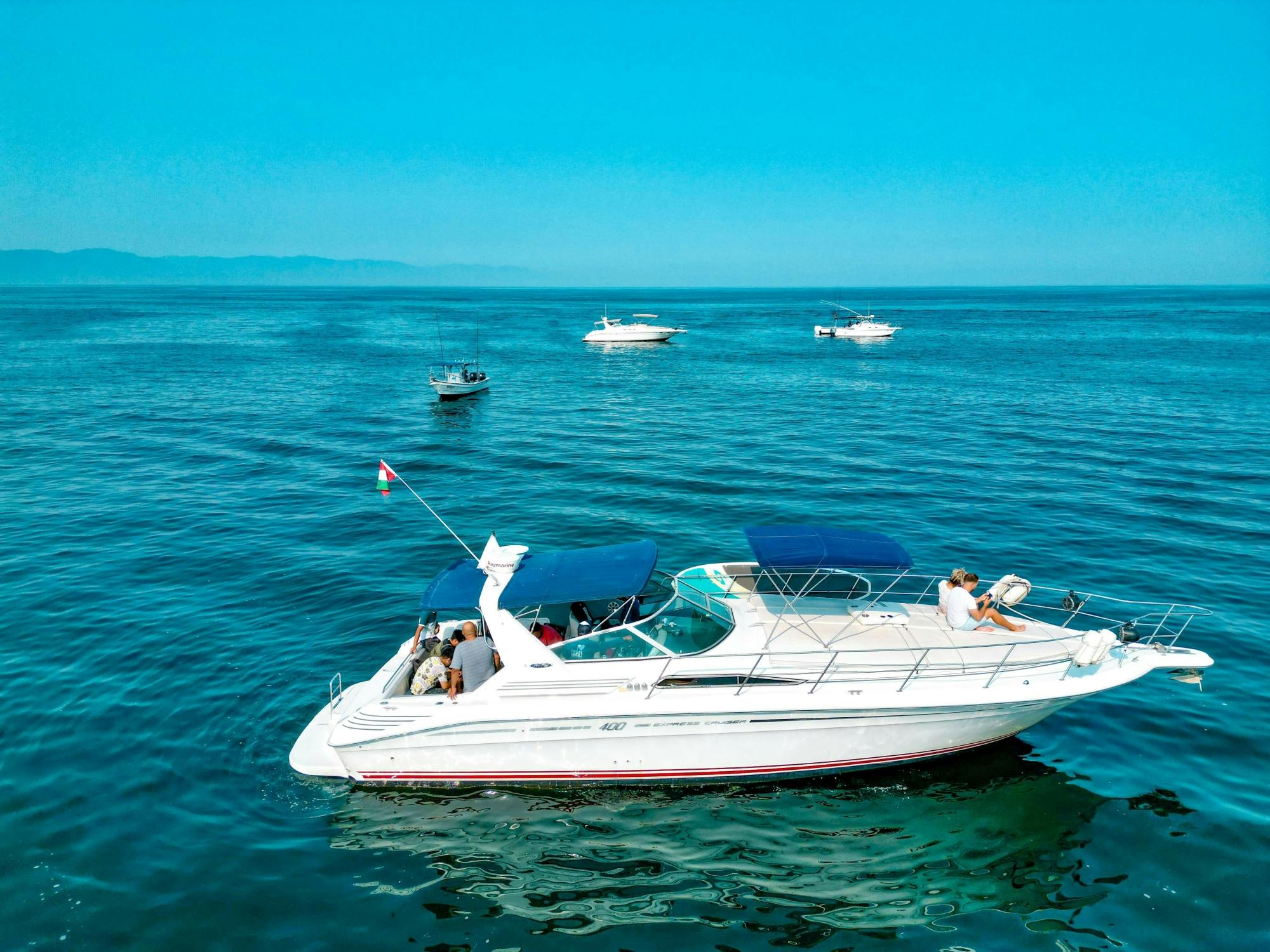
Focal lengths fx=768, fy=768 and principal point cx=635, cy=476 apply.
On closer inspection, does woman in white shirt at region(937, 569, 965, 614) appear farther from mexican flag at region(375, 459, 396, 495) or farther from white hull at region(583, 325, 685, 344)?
white hull at region(583, 325, 685, 344)

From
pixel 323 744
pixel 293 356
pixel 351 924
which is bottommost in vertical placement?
pixel 351 924

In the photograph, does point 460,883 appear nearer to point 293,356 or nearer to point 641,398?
point 641,398

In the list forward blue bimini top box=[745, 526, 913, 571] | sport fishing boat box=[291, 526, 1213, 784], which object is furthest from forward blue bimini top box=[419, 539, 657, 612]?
forward blue bimini top box=[745, 526, 913, 571]

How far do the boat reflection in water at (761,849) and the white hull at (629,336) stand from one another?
7097 cm

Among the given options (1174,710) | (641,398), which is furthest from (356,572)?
(641,398)

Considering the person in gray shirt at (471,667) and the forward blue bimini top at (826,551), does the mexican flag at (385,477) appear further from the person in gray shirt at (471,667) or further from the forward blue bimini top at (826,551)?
the forward blue bimini top at (826,551)

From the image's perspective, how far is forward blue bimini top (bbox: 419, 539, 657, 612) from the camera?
10.1 meters

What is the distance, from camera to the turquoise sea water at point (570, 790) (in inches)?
330

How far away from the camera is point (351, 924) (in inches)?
323

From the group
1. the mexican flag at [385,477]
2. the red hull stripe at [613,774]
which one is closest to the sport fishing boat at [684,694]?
the red hull stripe at [613,774]

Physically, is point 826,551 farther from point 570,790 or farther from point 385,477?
point 385,477

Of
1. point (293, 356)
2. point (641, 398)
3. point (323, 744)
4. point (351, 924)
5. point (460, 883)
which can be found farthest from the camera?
point (293, 356)

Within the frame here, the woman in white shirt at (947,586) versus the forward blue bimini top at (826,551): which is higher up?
the forward blue bimini top at (826,551)

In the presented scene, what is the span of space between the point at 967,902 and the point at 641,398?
37411mm
